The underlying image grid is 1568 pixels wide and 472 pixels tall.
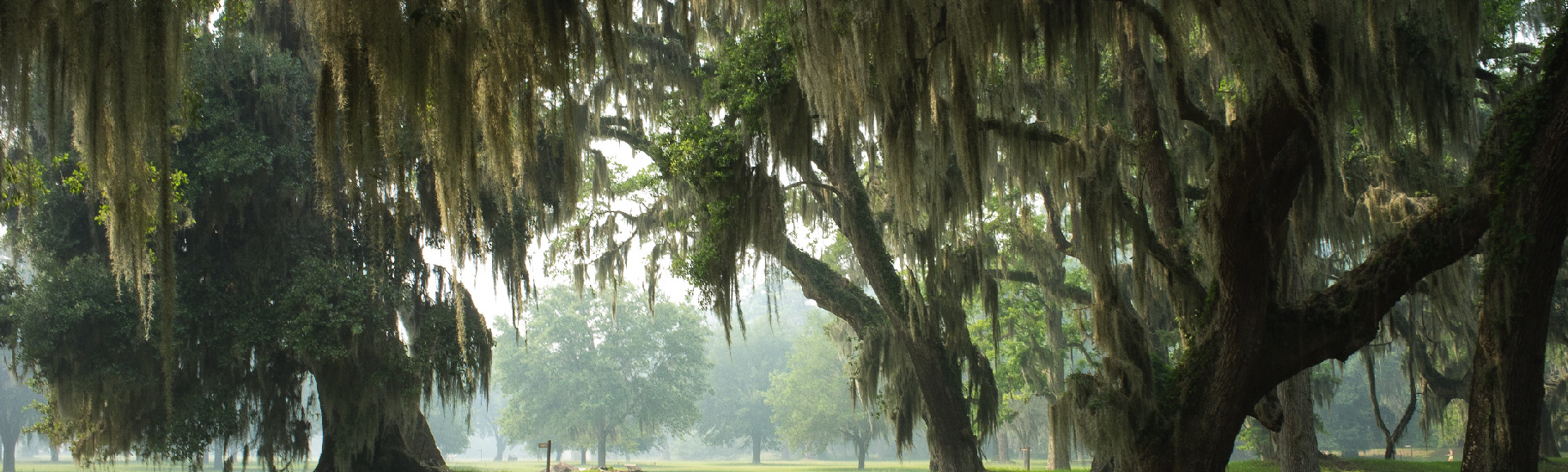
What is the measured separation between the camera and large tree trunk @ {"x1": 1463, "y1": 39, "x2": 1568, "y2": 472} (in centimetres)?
590

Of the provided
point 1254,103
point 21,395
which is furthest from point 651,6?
point 21,395

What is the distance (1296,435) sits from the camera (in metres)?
10.1

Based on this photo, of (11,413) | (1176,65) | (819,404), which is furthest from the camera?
(819,404)

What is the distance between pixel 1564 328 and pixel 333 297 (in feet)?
65.1

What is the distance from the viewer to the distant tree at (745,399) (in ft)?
178

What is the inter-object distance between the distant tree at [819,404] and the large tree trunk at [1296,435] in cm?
3032

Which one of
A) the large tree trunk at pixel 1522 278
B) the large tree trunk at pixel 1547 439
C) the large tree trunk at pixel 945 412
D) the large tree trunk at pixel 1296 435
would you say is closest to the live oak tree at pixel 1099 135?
the large tree trunk at pixel 1522 278

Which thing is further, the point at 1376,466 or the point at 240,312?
the point at 1376,466

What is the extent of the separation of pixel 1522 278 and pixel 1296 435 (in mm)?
4650

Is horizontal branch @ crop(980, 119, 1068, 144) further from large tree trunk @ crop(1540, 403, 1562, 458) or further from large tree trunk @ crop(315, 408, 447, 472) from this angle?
large tree trunk @ crop(1540, 403, 1562, 458)

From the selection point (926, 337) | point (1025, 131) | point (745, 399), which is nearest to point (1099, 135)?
point (1025, 131)

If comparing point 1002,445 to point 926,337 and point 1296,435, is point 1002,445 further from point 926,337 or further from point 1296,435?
point 1296,435

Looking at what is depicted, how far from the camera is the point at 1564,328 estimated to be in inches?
614

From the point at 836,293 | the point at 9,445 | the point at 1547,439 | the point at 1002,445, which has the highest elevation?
the point at 836,293
